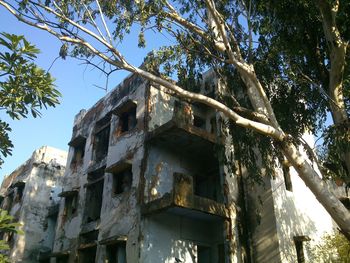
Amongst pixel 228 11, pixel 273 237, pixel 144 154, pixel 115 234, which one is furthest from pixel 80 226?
pixel 228 11

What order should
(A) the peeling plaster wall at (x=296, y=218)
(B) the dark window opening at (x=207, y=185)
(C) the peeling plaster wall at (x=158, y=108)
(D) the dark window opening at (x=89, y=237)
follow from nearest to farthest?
(A) the peeling plaster wall at (x=296, y=218) → (C) the peeling plaster wall at (x=158, y=108) → (B) the dark window opening at (x=207, y=185) → (D) the dark window opening at (x=89, y=237)

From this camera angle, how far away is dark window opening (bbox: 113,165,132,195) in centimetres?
1351

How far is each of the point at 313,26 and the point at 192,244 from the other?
7975 mm

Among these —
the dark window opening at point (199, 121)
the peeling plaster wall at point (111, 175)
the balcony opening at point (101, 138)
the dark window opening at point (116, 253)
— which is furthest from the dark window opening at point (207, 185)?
the balcony opening at point (101, 138)

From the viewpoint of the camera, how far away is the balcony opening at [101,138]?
16578 millimetres

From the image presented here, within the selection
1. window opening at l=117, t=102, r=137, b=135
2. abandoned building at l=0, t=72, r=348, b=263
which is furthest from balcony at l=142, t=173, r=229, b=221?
window opening at l=117, t=102, r=137, b=135

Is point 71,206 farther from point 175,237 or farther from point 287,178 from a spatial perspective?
point 287,178

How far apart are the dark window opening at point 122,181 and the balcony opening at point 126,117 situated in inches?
72.9

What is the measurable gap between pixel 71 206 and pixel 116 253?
541 centimetres

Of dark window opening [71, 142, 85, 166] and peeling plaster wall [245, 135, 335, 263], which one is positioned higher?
dark window opening [71, 142, 85, 166]

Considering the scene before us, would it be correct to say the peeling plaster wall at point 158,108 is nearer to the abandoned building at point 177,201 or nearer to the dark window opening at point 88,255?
the abandoned building at point 177,201

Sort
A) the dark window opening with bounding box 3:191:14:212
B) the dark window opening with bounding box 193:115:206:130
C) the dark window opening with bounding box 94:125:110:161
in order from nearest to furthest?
the dark window opening with bounding box 193:115:206:130 < the dark window opening with bounding box 94:125:110:161 < the dark window opening with bounding box 3:191:14:212

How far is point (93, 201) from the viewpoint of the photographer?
15641mm

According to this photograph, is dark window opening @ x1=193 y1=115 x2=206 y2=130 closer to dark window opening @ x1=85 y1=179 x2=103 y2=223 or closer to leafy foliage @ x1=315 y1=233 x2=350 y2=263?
dark window opening @ x1=85 y1=179 x2=103 y2=223
